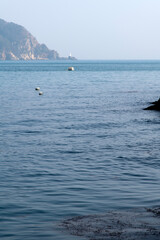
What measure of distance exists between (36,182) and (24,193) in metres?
1.41

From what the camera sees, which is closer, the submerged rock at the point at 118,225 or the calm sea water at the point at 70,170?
the submerged rock at the point at 118,225

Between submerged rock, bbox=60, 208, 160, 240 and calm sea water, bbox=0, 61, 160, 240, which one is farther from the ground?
submerged rock, bbox=60, 208, 160, 240

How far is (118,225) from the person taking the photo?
1094 cm

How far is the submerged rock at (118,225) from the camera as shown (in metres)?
10.1

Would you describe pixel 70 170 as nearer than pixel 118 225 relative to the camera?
No

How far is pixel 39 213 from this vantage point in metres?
12.1

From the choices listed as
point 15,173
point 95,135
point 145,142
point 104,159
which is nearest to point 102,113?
point 95,135

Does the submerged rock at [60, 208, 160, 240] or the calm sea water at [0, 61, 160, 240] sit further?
the calm sea water at [0, 61, 160, 240]

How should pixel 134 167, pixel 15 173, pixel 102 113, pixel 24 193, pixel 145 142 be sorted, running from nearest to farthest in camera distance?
pixel 24 193, pixel 15 173, pixel 134 167, pixel 145 142, pixel 102 113

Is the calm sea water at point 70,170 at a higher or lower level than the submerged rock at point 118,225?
lower

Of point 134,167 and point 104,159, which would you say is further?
point 104,159

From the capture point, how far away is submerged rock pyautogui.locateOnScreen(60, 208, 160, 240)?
1014 centimetres

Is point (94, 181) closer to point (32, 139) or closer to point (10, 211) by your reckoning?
point (10, 211)

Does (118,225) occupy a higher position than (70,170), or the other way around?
(118,225)
